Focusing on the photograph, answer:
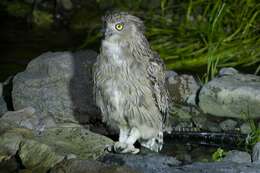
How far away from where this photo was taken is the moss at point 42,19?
12847mm

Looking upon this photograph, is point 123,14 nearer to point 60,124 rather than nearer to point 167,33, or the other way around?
point 60,124

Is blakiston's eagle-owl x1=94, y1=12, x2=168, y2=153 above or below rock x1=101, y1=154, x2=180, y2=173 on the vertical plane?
above

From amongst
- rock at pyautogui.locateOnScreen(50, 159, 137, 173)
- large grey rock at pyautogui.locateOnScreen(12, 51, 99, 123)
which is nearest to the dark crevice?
large grey rock at pyautogui.locateOnScreen(12, 51, 99, 123)

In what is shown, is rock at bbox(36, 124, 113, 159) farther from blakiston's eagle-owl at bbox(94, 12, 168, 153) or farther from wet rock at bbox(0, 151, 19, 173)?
wet rock at bbox(0, 151, 19, 173)

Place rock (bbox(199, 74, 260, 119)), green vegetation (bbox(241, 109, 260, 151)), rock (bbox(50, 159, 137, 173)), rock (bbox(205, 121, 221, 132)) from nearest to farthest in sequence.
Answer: rock (bbox(50, 159, 137, 173)) → green vegetation (bbox(241, 109, 260, 151)) → rock (bbox(205, 121, 221, 132)) → rock (bbox(199, 74, 260, 119))

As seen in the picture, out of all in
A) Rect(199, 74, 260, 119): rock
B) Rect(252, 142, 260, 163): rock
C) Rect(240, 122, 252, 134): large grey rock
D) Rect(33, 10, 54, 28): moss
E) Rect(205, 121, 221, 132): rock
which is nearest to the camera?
Rect(252, 142, 260, 163): rock

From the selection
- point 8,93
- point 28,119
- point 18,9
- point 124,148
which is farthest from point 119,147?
point 18,9

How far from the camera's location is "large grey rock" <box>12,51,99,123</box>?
811cm

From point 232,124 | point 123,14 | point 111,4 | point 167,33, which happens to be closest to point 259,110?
point 232,124

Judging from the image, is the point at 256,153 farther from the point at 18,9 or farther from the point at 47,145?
the point at 18,9

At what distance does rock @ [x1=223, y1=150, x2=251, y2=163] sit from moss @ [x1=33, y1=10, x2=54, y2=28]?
6240mm

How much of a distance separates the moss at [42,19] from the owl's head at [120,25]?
6076mm

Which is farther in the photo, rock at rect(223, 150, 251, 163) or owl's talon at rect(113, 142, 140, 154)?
rock at rect(223, 150, 251, 163)

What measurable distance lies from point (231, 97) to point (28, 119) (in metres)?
2.33
